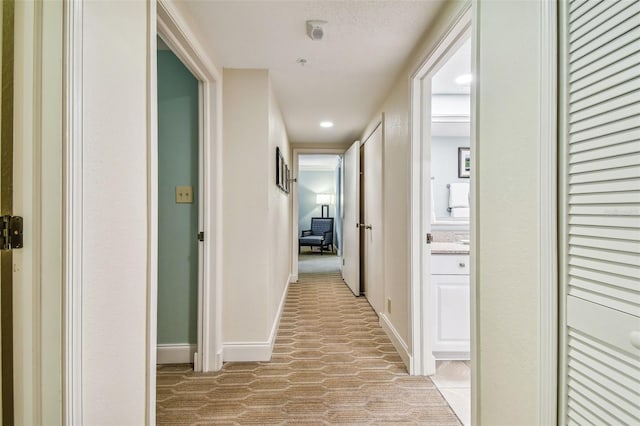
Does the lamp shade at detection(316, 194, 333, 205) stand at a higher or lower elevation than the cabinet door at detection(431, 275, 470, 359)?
higher

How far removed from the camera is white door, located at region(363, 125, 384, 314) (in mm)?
3305

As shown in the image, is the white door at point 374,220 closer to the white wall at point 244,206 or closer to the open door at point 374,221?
the open door at point 374,221

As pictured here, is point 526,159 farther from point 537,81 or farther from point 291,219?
point 291,219

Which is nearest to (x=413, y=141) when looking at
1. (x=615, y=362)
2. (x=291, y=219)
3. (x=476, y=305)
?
(x=476, y=305)

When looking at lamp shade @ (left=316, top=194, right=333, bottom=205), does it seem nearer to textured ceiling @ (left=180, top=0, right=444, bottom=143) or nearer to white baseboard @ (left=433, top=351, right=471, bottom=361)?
textured ceiling @ (left=180, top=0, right=444, bottom=143)

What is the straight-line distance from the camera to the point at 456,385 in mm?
2059

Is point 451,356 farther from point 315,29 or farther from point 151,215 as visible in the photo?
point 315,29

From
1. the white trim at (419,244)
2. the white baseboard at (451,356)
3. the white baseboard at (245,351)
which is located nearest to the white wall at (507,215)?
the white trim at (419,244)

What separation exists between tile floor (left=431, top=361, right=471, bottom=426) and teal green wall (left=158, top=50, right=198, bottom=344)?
1.75 m

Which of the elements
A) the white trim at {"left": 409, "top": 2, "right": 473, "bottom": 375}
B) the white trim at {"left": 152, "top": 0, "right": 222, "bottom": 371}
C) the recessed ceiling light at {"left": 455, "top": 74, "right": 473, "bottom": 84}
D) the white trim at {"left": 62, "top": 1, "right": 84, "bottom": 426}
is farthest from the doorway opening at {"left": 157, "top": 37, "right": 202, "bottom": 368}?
the recessed ceiling light at {"left": 455, "top": 74, "right": 473, "bottom": 84}

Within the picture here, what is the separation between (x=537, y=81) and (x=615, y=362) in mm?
755

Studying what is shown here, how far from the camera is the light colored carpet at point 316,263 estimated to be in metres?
6.14

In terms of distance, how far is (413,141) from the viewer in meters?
2.18

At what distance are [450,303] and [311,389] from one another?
44.9 inches
